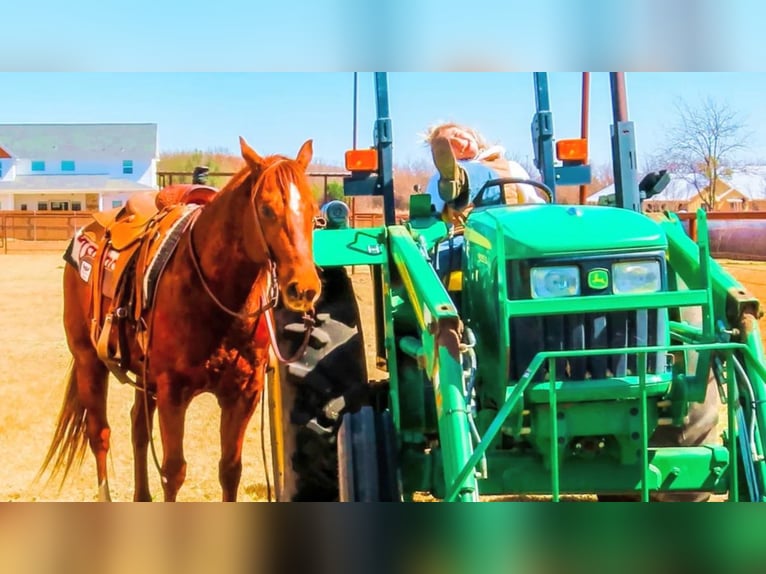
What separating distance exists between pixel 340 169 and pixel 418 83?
0.42m

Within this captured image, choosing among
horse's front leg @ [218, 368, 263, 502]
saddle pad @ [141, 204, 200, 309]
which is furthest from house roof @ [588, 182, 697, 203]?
saddle pad @ [141, 204, 200, 309]

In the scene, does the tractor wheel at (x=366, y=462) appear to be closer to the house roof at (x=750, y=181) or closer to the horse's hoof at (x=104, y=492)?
the horse's hoof at (x=104, y=492)

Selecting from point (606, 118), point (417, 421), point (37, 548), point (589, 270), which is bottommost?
point (37, 548)

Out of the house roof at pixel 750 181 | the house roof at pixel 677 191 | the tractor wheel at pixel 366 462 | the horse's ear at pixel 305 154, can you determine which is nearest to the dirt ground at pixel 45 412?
the tractor wheel at pixel 366 462

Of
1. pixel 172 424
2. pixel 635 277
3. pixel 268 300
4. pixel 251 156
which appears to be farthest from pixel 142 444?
pixel 635 277

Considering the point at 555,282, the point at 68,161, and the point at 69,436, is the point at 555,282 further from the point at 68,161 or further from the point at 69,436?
the point at 69,436

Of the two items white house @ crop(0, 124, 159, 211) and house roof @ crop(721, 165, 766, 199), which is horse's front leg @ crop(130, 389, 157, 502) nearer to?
white house @ crop(0, 124, 159, 211)

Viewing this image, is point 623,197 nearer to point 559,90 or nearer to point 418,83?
point 559,90

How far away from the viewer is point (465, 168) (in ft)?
10.2

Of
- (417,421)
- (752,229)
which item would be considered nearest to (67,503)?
(417,421)

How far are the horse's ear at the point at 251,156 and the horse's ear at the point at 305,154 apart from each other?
0.45ft

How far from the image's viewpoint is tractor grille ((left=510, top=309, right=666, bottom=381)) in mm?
2734

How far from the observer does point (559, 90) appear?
10.5 feet

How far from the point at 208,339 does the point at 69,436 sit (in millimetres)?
747
